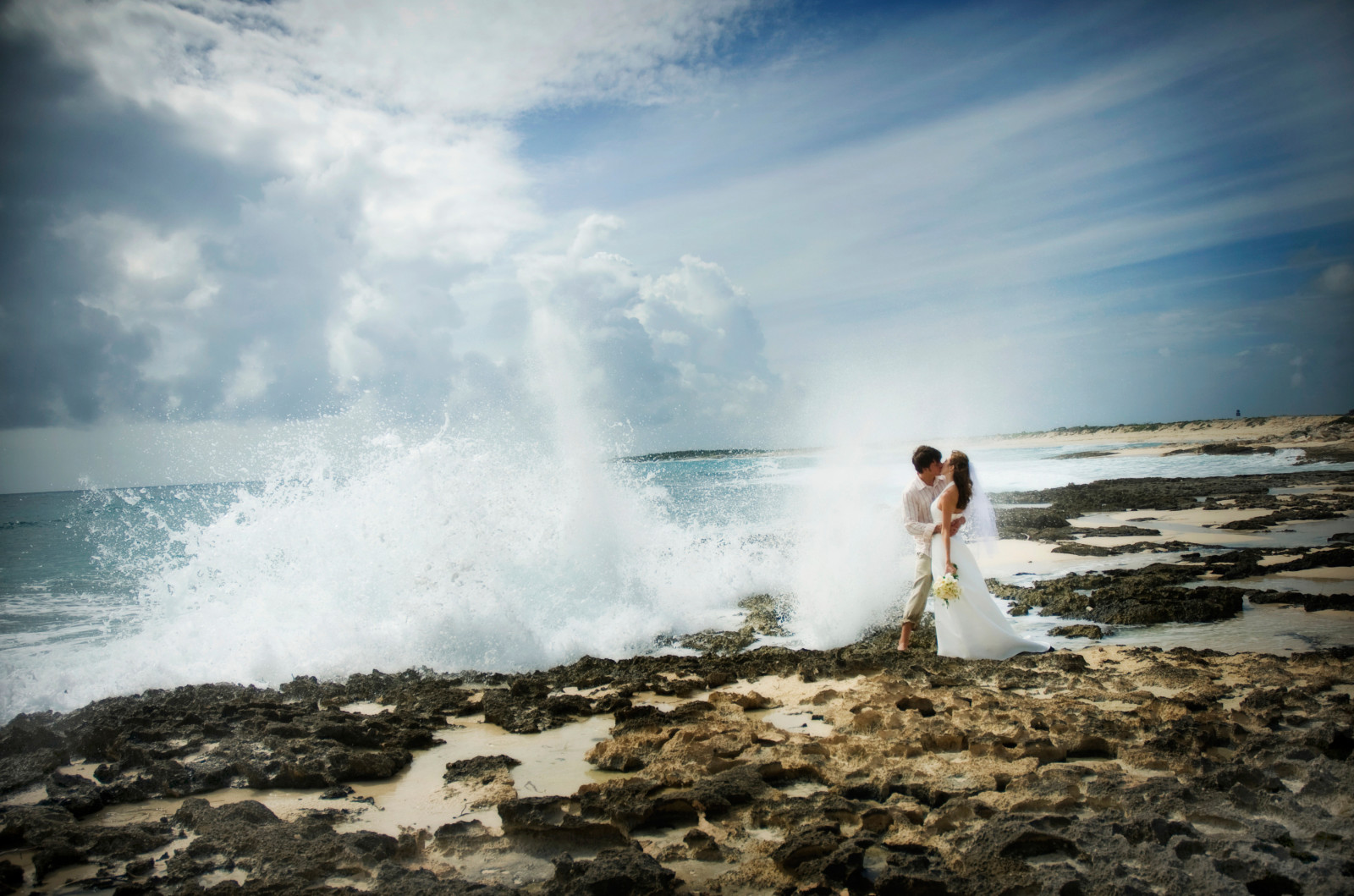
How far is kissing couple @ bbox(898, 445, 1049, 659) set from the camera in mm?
6594

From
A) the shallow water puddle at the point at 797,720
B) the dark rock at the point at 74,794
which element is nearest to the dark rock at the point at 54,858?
the dark rock at the point at 74,794

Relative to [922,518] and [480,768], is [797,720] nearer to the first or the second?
[480,768]

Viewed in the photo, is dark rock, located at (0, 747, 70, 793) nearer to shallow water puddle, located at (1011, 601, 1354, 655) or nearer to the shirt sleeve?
the shirt sleeve

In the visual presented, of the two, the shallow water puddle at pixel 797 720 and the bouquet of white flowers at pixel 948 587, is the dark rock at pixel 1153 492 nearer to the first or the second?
the bouquet of white flowers at pixel 948 587

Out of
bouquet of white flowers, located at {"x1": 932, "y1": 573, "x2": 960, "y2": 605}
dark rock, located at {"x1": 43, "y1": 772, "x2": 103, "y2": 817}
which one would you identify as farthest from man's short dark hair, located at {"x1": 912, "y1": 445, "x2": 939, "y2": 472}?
dark rock, located at {"x1": 43, "y1": 772, "x2": 103, "y2": 817}

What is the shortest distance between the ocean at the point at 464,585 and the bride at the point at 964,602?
66.3 inches

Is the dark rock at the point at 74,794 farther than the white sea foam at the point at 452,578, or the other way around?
the white sea foam at the point at 452,578

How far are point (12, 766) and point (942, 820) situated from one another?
6399 mm

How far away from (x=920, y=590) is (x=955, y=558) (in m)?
0.56

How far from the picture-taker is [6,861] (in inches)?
138

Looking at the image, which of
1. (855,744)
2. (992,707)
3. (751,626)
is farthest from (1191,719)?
(751,626)

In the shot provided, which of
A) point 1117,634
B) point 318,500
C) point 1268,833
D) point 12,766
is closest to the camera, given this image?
point 1268,833

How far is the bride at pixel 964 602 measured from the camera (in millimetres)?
6586

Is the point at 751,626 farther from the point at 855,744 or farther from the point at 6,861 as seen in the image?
the point at 6,861
